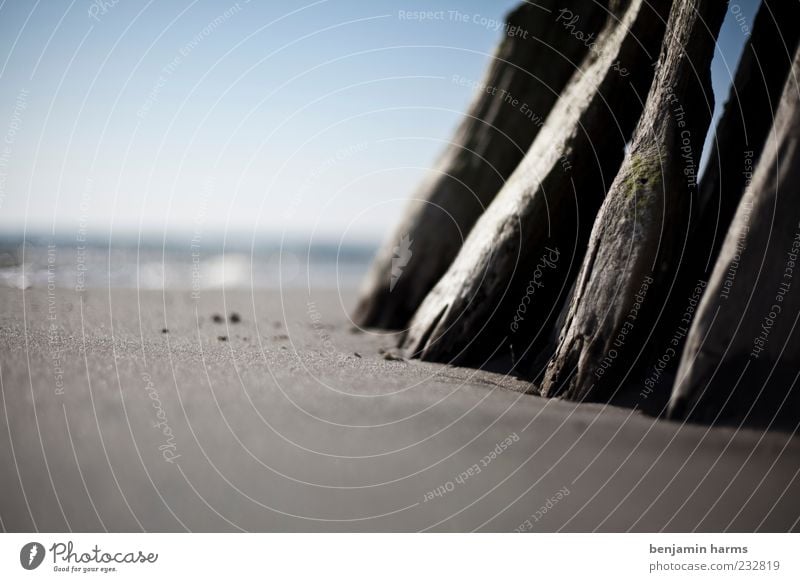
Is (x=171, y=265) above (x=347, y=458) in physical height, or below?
above

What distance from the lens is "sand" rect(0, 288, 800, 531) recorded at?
107 inches

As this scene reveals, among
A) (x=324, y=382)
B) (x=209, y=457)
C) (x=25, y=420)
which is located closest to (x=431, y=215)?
(x=324, y=382)

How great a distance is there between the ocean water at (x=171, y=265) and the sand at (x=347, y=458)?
1.07 metres

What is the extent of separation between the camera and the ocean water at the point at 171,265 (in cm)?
511

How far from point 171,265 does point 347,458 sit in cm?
1192

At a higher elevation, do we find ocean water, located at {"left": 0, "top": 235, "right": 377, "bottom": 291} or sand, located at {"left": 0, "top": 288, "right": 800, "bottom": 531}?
ocean water, located at {"left": 0, "top": 235, "right": 377, "bottom": 291}

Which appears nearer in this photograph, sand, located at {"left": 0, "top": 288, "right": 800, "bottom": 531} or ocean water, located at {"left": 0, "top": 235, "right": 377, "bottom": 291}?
sand, located at {"left": 0, "top": 288, "right": 800, "bottom": 531}

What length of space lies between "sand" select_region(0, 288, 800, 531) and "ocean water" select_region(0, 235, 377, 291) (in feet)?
3.50

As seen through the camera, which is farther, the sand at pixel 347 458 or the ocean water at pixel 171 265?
the ocean water at pixel 171 265

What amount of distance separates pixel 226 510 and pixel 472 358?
1.87 metres

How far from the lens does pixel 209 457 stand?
9.45 feet

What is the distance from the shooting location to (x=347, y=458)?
293 cm

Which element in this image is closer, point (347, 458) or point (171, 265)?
point (347, 458)
